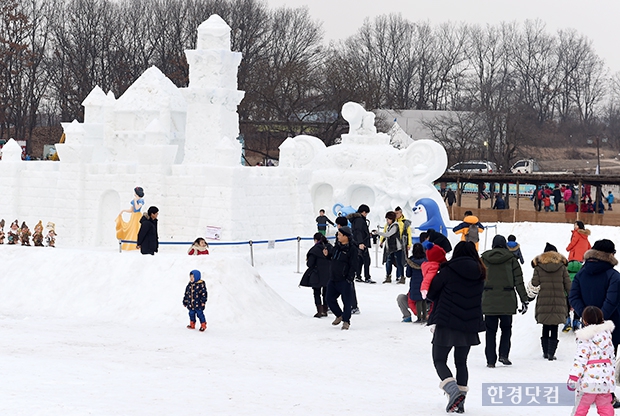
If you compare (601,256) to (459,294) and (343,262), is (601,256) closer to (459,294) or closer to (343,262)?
(459,294)

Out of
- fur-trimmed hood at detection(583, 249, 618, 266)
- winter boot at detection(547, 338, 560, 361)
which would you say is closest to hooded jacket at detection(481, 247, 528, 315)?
winter boot at detection(547, 338, 560, 361)

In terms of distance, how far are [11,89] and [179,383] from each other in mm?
50733

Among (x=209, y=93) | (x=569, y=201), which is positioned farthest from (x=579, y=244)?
(x=569, y=201)

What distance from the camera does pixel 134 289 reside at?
609 inches

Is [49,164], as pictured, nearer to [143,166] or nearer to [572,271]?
[143,166]

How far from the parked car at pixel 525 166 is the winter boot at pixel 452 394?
49629 mm

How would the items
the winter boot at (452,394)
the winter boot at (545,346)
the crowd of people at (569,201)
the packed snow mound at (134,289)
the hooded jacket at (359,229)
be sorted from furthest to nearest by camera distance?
the crowd of people at (569,201) < the hooded jacket at (359,229) < the packed snow mound at (134,289) < the winter boot at (545,346) < the winter boot at (452,394)

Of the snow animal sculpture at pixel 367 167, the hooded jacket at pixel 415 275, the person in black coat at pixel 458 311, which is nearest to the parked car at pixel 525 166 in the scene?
the snow animal sculpture at pixel 367 167

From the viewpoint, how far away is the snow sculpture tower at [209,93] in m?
26.9

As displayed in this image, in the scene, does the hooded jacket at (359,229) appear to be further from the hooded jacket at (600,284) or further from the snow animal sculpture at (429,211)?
the hooded jacket at (600,284)

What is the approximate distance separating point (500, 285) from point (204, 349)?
3.70 meters

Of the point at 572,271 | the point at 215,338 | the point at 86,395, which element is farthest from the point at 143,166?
the point at 86,395

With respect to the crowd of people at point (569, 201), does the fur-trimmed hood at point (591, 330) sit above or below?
below

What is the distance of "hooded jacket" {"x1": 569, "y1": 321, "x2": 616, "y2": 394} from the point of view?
8.71 metres
